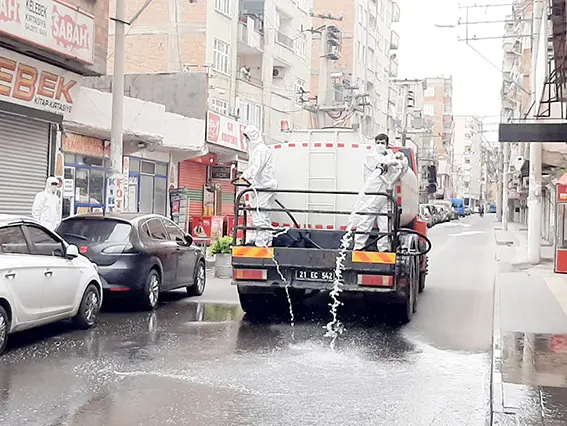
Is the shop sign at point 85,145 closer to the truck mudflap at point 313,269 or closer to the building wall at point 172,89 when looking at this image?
the building wall at point 172,89

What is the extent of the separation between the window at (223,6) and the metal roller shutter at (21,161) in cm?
1755

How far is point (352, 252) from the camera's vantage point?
10438 millimetres

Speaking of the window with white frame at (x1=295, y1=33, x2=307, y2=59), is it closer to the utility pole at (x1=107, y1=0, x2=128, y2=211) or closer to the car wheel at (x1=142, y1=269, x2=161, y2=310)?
the utility pole at (x1=107, y1=0, x2=128, y2=211)

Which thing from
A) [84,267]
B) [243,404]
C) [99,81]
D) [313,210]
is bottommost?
[243,404]

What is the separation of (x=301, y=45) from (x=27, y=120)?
3135 centimetres

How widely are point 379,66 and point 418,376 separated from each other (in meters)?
68.9

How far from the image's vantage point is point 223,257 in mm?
17469

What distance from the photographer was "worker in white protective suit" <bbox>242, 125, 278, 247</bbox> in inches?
436

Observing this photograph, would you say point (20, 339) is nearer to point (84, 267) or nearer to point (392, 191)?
point (84, 267)

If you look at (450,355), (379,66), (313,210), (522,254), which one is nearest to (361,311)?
(313,210)

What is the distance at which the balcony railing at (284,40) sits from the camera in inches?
1681

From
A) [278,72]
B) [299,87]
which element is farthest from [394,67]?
[278,72]

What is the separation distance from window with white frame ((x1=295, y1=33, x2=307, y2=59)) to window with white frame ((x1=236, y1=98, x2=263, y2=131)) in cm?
825

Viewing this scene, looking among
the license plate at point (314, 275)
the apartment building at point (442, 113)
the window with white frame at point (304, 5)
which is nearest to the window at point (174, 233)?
the license plate at point (314, 275)
